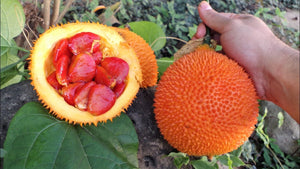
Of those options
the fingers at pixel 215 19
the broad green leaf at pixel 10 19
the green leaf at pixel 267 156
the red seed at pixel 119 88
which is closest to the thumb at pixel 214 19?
the fingers at pixel 215 19

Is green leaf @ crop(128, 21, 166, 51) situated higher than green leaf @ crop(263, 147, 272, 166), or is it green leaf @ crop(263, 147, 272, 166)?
green leaf @ crop(128, 21, 166, 51)

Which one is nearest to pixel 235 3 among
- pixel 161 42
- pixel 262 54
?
pixel 161 42

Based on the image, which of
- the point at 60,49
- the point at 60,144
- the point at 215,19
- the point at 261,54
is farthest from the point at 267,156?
the point at 60,49

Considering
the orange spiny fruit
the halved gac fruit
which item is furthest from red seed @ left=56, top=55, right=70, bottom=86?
the orange spiny fruit

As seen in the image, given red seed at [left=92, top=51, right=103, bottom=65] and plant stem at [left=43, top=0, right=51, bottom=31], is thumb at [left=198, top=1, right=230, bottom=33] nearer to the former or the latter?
red seed at [left=92, top=51, right=103, bottom=65]

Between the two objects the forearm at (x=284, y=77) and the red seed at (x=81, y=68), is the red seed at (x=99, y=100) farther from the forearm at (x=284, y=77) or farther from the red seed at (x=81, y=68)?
the forearm at (x=284, y=77)

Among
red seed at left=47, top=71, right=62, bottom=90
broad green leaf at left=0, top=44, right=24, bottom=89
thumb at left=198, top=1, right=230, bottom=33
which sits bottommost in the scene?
broad green leaf at left=0, top=44, right=24, bottom=89

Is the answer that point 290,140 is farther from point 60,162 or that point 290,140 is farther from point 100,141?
point 60,162
